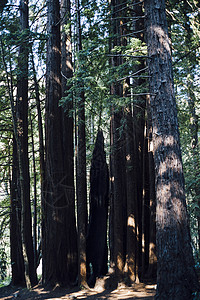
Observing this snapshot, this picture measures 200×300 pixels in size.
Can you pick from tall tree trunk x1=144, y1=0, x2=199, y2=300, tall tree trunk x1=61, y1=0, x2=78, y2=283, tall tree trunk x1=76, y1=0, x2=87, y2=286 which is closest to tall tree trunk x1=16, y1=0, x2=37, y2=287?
tall tree trunk x1=61, y1=0, x2=78, y2=283

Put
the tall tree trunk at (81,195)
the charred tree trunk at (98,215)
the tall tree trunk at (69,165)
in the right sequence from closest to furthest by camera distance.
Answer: the tall tree trunk at (81,195)
the charred tree trunk at (98,215)
the tall tree trunk at (69,165)

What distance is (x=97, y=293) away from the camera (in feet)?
26.2

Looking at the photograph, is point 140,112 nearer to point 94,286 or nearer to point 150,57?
point 150,57

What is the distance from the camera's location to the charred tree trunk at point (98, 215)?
9.46m

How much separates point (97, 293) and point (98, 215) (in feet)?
8.41

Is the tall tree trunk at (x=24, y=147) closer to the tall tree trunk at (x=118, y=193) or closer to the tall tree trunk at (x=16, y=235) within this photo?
the tall tree trunk at (x=16, y=235)

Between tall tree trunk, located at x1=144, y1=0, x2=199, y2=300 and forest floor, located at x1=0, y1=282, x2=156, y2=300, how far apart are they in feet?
5.38

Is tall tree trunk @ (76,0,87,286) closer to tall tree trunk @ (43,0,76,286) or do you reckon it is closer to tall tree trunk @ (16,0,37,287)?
tall tree trunk @ (43,0,76,286)

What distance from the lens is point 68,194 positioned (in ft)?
33.3

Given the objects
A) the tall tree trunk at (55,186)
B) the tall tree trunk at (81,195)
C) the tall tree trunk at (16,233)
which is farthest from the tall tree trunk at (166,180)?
the tall tree trunk at (16,233)

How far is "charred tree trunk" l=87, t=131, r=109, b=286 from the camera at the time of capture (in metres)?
9.46

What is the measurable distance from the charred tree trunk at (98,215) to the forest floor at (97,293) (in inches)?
37.5

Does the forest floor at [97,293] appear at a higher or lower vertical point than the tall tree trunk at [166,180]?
lower

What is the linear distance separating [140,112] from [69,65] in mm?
3299
